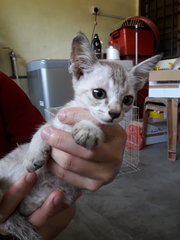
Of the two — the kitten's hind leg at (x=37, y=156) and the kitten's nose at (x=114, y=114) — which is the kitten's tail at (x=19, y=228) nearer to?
the kitten's hind leg at (x=37, y=156)

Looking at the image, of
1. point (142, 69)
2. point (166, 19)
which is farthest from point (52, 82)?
point (166, 19)

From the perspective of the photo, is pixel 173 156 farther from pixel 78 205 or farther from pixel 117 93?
pixel 117 93

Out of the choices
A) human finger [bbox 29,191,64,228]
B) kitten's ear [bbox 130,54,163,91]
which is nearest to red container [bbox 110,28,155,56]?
kitten's ear [bbox 130,54,163,91]

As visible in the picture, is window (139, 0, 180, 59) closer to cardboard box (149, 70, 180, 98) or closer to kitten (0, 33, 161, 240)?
cardboard box (149, 70, 180, 98)

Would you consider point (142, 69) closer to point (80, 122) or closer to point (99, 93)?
point (99, 93)

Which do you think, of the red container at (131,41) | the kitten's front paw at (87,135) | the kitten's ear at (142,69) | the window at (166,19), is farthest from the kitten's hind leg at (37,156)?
the window at (166,19)

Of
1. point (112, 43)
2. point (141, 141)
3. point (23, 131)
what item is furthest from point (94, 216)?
point (112, 43)
